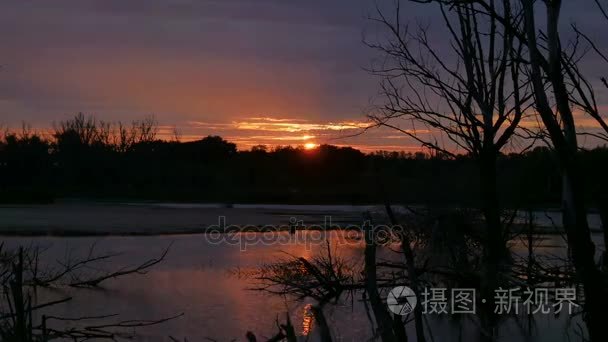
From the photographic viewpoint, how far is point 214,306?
40.9ft

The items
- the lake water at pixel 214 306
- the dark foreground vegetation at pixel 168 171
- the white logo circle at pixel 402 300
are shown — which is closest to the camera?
the white logo circle at pixel 402 300

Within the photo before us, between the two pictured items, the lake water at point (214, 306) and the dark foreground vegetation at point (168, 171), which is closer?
the lake water at point (214, 306)

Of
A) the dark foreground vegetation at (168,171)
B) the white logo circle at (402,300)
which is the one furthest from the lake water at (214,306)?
the dark foreground vegetation at (168,171)

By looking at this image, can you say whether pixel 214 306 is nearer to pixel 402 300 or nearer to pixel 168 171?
pixel 402 300

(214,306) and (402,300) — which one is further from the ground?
(402,300)

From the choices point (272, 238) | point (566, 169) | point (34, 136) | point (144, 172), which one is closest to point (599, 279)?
point (566, 169)

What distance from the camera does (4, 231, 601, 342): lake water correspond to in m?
10.7

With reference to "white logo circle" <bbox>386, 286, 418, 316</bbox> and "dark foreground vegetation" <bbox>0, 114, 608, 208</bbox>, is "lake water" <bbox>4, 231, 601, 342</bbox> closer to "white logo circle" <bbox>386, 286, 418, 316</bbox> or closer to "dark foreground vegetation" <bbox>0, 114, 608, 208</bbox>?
"white logo circle" <bbox>386, 286, 418, 316</bbox>

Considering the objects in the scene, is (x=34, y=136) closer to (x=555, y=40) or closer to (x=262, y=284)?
(x=262, y=284)

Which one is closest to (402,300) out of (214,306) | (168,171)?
(214,306)

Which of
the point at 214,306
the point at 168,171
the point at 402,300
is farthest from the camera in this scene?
the point at 168,171

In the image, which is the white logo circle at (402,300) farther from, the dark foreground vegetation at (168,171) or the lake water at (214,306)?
the dark foreground vegetation at (168,171)

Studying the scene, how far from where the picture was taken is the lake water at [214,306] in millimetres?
10734

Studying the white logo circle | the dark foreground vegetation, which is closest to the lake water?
the white logo circle
